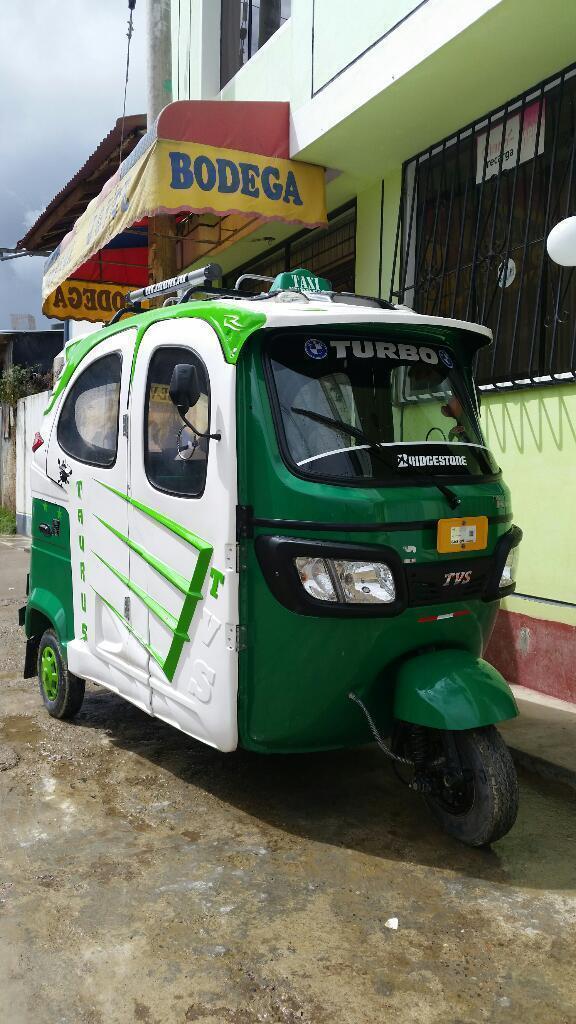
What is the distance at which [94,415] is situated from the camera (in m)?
4.42

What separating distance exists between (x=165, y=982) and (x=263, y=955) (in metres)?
0.32

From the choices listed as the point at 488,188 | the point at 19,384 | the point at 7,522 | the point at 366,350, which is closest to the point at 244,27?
the point at 488,188

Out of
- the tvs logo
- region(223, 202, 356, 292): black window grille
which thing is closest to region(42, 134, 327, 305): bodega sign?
region(223, 202, 356, 292): black window grille

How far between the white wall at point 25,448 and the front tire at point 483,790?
1352 centimetres

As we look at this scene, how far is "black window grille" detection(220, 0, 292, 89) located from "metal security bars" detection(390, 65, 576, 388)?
3197 millimetres

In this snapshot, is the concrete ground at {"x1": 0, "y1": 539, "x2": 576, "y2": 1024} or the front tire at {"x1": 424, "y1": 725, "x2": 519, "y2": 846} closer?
the concrete ground at {"x1": 0, "y1": 539, "x2": 576, "y2": 1024}

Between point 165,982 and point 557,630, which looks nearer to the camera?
point 165,982

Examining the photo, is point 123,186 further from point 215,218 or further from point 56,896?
point 56,896

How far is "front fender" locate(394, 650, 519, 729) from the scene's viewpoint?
3143mm

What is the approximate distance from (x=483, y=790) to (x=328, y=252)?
640cm

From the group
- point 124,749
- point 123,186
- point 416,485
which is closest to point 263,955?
point 416,485

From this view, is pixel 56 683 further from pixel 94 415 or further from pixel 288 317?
pixel 288 317

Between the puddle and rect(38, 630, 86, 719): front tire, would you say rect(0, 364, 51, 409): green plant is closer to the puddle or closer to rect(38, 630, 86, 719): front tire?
rect(38, 630, 86, 719): front tire

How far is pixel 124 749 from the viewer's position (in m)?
4.53
